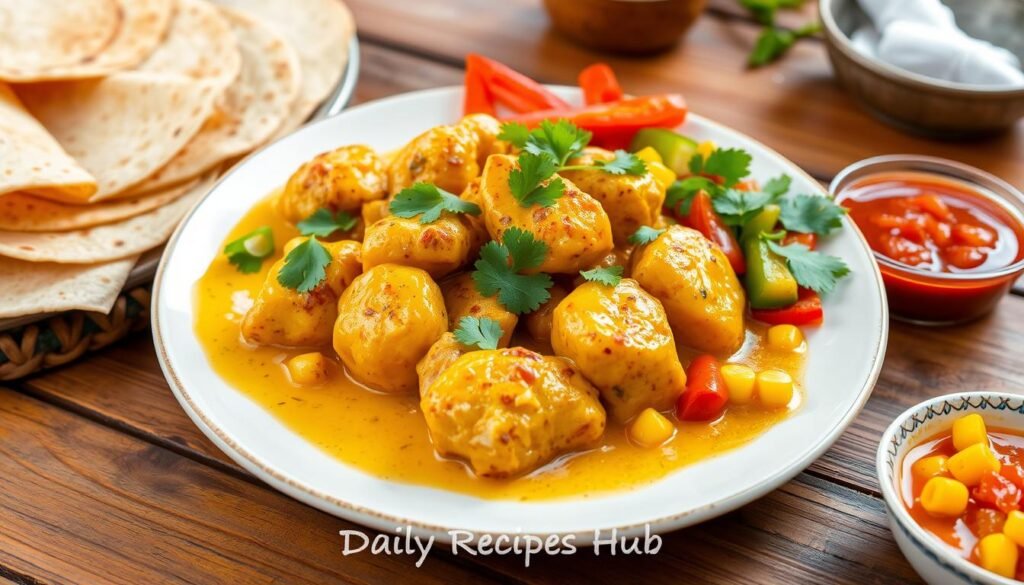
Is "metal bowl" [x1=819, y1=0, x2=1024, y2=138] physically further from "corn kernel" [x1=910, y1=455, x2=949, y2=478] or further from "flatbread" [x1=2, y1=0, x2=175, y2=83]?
"flatbread" [x1=2, y1=0, x2=175, y2=83]

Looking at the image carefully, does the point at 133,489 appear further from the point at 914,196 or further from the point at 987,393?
the point at 914,196

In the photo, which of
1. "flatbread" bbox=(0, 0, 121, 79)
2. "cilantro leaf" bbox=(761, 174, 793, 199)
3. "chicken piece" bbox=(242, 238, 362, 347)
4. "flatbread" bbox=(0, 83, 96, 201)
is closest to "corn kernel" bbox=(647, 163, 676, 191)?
"cilantro leaf" bbox=(761, 174, 793, 199)

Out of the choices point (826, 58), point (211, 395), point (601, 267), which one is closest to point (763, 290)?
point (601, 267)

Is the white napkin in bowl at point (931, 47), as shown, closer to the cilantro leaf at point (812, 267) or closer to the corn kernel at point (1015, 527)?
the cilantro leaf at point (812, 267)

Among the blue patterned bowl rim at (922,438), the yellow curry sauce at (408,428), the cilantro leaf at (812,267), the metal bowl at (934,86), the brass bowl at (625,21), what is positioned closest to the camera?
the blue patterned bowl rim at (922,438)

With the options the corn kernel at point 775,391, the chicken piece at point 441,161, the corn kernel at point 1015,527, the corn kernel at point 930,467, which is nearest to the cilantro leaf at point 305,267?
the chicken piece at point 441,161

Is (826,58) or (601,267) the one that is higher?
(601,267)
